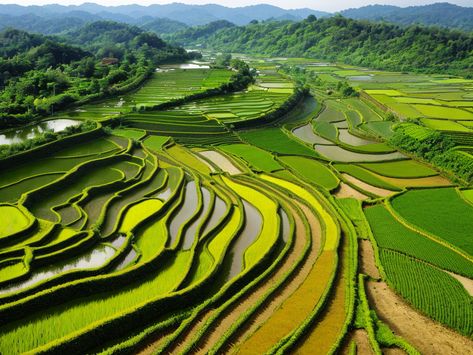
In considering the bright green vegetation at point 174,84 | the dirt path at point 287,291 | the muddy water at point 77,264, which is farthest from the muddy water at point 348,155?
the bright green vegetation at point 174,84

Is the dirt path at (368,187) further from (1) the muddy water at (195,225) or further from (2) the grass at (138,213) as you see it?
(2) the grass at (138,213)

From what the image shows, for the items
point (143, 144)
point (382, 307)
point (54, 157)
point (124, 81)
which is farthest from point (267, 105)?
point (382, 307)

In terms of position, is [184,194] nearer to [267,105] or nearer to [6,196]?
[6,196]

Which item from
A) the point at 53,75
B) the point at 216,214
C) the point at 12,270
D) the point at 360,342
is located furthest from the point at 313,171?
the point at 53,75

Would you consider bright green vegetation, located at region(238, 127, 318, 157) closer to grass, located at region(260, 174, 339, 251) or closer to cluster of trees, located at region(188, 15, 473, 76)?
grass, located at region(260, 174, 339, 251)

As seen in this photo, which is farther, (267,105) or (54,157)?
(267,105)
